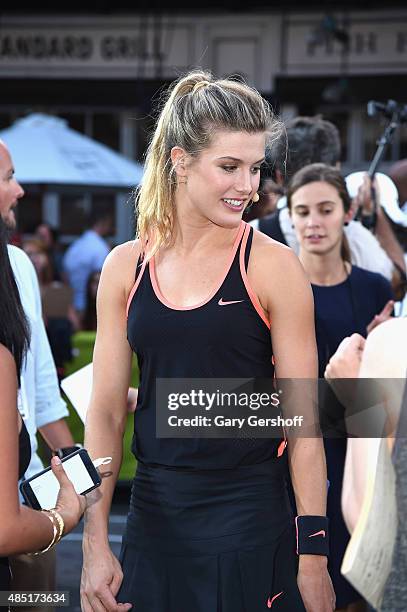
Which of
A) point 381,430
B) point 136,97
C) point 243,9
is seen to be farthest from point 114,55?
point 381,430

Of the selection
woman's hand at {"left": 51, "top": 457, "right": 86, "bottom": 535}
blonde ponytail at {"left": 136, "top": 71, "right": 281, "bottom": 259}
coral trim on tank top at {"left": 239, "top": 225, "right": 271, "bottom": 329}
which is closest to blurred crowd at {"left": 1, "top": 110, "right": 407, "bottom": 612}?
blonde ponytail at {"left": 136, "top": 71, "right": 281, "bottom": 259}

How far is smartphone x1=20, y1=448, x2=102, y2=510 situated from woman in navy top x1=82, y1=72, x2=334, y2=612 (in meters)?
0.13

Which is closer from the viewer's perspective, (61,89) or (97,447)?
(97,447)

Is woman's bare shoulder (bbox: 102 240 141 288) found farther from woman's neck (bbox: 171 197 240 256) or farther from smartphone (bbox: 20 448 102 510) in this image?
smartphone (bbox: 20 448 102 510)

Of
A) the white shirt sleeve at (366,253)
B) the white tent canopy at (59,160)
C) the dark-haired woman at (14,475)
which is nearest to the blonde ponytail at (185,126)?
the dark-haired woman at (14,475)

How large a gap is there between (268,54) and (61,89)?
275 centimetres

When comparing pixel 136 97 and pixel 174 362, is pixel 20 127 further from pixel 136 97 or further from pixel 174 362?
pixel 174 362

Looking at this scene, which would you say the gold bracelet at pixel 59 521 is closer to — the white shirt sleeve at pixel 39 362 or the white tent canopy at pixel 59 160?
the white shirt sleeve at pixel 39 362

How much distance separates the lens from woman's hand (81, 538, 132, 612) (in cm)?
251

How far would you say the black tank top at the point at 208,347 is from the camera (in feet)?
8.06

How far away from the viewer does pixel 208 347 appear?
2451 millimetres

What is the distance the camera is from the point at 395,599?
1.62 metres

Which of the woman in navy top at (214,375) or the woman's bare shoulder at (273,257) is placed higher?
the woman's bare shoulder at (273,257)

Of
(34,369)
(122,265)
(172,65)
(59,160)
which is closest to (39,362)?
(34,369)
